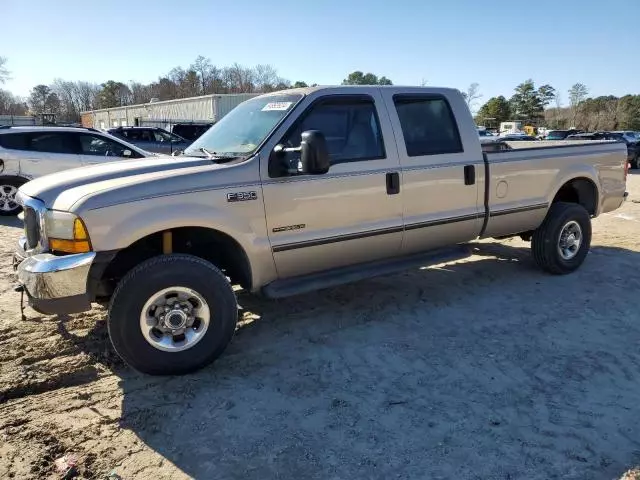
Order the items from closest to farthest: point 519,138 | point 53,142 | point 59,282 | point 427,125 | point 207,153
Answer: point 59,282 < point 207,153 < point 427,125 < point 53,142 < point 519,138

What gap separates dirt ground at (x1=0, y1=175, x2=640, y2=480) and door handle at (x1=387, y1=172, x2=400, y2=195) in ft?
3.88

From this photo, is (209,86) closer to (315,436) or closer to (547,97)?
(547,97)

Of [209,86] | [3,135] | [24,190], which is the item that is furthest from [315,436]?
[209,86]

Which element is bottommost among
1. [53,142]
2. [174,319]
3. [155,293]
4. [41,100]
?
[174,319]

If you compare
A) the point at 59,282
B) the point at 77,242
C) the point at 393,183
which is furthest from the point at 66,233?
the point at 393,183

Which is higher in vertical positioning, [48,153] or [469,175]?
[48,153]

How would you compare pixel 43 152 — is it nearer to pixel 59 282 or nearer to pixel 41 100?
pixel 59 282

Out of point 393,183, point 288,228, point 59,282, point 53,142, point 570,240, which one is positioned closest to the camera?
point 59,282

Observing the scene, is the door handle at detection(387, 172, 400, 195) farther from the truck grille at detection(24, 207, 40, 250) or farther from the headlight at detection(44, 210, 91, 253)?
the truck grille at detection(24, 207, 40, 250)

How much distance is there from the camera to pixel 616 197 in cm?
637

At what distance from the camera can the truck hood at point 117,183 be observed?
3.38 meters

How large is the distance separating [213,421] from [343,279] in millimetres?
1663

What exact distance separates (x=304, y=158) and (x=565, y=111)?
88105mm

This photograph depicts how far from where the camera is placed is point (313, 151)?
367 cm
